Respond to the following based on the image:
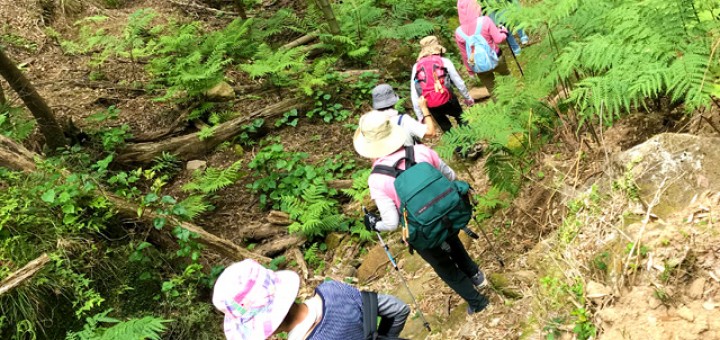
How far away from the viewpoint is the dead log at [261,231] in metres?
7.30

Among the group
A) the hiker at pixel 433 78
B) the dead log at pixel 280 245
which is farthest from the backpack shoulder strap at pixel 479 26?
the dead log at pixel 280 245

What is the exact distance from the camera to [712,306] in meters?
2.16

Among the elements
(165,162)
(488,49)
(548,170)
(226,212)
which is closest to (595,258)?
(548,170)

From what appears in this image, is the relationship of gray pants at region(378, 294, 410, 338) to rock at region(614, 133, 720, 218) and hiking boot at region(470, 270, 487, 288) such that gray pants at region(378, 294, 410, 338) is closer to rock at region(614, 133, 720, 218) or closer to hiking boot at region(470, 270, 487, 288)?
hiking boot at region(470, 270, 487, 288)

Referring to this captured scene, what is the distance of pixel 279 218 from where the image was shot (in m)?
7.31

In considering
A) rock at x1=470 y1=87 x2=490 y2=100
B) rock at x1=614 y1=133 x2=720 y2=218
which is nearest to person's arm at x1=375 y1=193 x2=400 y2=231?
rock at x1=614 y1=133 x2=720 y2=218

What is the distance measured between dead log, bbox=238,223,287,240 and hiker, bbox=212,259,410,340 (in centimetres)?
497

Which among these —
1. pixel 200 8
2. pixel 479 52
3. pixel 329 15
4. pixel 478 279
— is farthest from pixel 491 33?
pixel 200 8

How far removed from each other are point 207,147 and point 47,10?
5501mm

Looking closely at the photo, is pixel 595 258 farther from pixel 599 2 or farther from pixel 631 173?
pixel 599 2

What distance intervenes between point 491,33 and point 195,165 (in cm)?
535

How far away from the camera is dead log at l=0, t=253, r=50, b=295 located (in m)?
4.26

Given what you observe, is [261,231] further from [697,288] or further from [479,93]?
[697,288]

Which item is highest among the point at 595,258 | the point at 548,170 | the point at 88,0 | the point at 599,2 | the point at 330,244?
the point at 88,0
